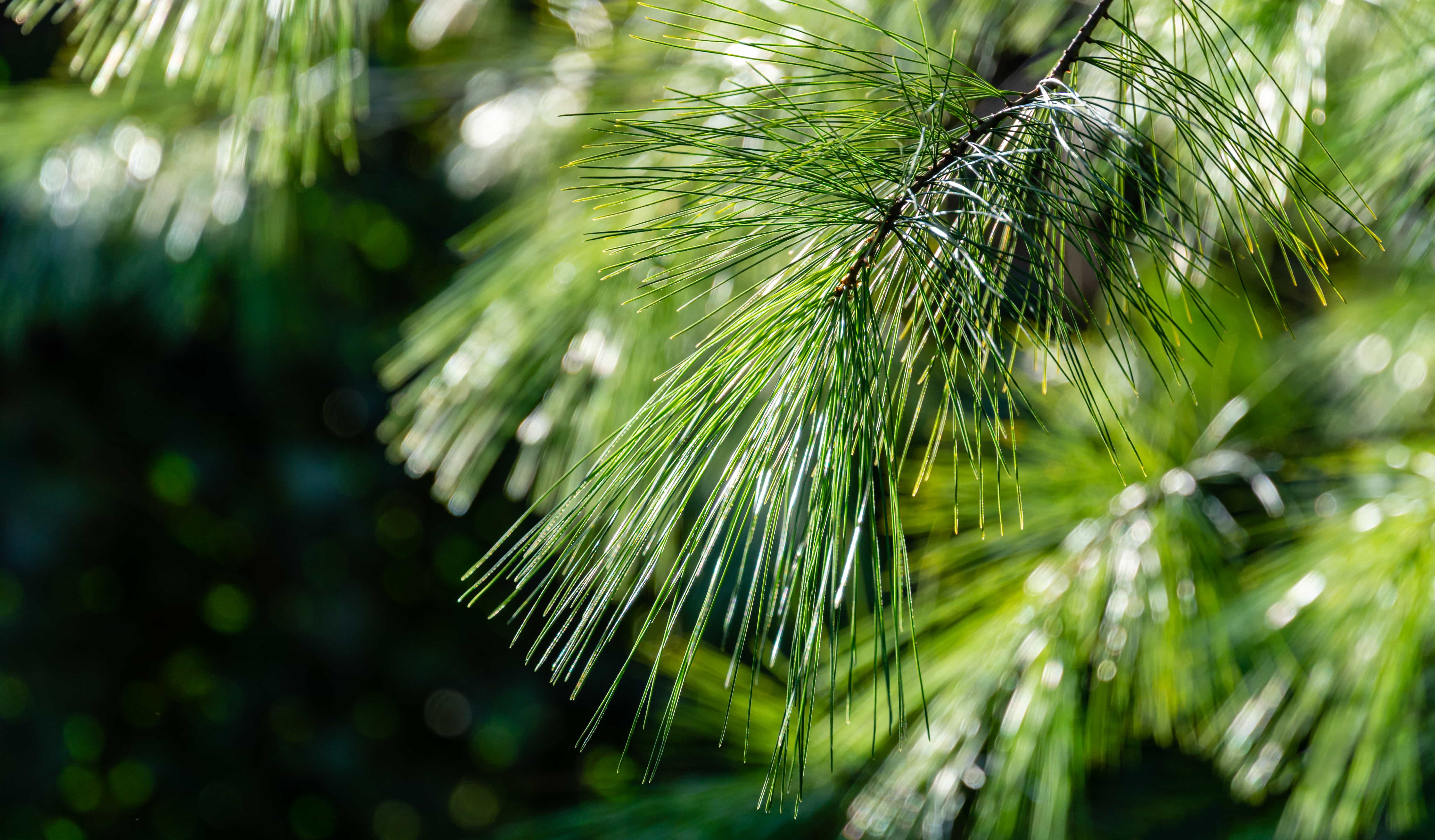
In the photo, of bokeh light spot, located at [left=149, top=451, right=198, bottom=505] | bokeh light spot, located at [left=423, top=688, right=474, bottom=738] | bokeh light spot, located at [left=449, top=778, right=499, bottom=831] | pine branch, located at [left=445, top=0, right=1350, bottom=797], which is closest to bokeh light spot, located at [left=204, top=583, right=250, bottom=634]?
bokeh light spot, located at [left=149, top=451, right=198, bottom=505]

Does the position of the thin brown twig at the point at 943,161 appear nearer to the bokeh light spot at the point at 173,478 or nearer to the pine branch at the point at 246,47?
the pine branch at the point at 246,47

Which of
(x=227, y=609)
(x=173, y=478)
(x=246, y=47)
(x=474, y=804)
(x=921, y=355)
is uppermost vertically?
(x=246, y=47)

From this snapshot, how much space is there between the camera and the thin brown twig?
8.9 inches

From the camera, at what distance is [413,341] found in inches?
20.7

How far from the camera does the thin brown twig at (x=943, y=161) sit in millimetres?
227

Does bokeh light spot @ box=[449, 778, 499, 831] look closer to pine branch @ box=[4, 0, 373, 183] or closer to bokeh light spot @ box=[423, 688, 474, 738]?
bokeh light spot @ box=[423, 688, 474, 738]

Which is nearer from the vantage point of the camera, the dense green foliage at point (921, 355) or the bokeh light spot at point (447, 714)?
the dense green foliage at point (921, 355)

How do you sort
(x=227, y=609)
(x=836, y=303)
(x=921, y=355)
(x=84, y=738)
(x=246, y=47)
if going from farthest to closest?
(x=227, y=609) → (x=84, y=738) → (x=921, y=355) → (x=246, y=47) → (x=836, y=303)

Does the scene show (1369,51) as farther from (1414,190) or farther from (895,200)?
(895,200)

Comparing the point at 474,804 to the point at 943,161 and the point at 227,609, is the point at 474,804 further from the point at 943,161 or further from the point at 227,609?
the point at 943,161

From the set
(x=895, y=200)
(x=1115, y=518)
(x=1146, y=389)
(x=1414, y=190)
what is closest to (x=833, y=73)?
(x=895, y=200)

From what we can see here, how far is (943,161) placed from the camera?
0.79ft

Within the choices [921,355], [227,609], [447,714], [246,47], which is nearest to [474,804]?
[447,714]

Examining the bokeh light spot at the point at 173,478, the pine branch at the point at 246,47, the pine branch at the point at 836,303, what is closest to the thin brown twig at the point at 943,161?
the pine branch at the point at 836,303
